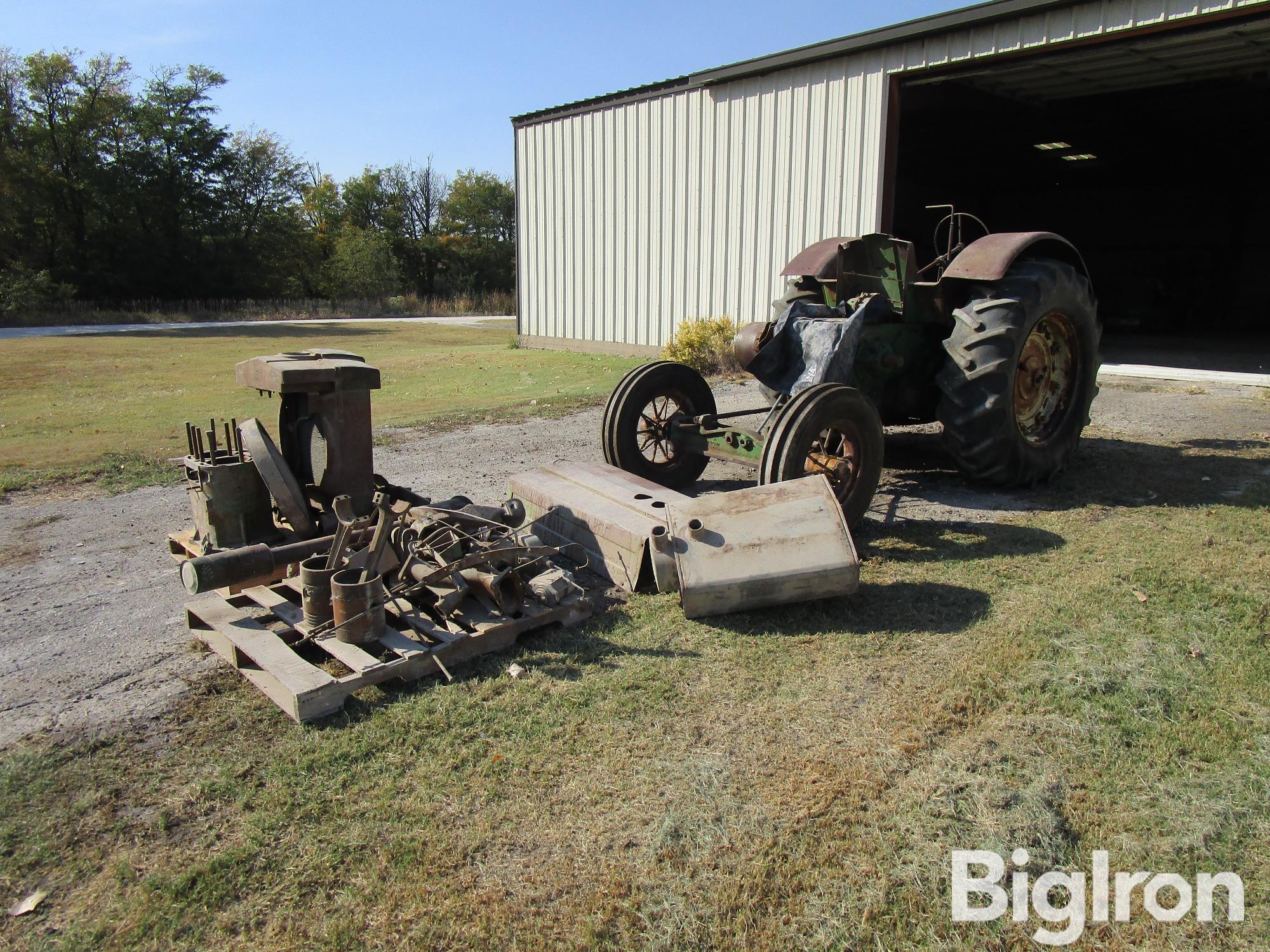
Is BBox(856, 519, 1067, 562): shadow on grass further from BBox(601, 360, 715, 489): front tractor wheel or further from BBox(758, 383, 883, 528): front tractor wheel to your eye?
BBox(601, 360, 715, 489): front tractor wheel

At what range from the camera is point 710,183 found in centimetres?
1392

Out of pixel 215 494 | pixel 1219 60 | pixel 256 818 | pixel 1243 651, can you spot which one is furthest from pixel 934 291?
pixel 1219 60

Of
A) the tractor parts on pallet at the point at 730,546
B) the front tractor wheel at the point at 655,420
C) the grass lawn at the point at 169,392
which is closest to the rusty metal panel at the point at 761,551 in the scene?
the tractor parts on pallet at the point at 730,546

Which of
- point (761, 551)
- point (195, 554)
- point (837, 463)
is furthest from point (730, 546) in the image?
point (195, 554)

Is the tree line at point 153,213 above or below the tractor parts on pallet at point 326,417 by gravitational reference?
above

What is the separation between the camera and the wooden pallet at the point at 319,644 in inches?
124

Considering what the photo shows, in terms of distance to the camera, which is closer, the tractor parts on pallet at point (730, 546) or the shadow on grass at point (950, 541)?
the tractor parts on pallet at point (730, 546)

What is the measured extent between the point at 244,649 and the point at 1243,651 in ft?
13.6

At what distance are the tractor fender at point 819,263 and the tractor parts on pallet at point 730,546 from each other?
2.90m

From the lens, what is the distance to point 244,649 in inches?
134

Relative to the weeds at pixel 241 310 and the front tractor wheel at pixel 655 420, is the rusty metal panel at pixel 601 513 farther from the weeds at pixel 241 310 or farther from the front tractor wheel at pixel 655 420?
the weeds at pixel 241 310

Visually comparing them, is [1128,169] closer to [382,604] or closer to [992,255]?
[992,255]

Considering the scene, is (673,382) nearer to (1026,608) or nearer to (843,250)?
(843,250)

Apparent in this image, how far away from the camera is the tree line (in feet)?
115
